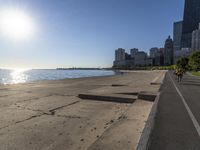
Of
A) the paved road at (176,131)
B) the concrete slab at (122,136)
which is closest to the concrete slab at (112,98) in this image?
the paved road at (176,131)

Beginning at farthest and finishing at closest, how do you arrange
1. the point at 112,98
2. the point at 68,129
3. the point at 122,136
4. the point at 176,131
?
1. the point at 112,98
2. the point at 68,129
3. the point at 176,131
4. the point at 122,136

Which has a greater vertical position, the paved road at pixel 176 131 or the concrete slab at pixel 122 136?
the paved road at pixel 176 131

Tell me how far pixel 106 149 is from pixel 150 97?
8.22m

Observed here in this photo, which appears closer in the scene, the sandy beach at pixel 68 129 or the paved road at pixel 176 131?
the paved road at pixel 176 131

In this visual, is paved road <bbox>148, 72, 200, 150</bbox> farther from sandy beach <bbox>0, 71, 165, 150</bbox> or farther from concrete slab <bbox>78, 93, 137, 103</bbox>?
concrete slab <bbox>78, 93, 137, 103</bbox>

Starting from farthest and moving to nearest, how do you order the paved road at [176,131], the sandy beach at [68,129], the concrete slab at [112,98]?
the concrete slab at [112,98]
the sandy beach at [68,129]
the paved road at [176,131]

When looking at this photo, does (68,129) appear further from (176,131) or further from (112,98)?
(112,98)

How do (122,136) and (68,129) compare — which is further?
(68,129)

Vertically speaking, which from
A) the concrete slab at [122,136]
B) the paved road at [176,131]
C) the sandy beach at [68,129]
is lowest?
the sandy beach at [68,129]

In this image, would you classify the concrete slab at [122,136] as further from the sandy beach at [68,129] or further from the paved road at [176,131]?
the paved road at [176,131]

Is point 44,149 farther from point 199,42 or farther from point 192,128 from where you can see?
point 199,42

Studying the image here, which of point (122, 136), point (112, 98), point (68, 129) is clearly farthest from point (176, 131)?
point (112, 98)

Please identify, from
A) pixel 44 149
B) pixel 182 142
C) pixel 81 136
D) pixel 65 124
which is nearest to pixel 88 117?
pixel 65 124

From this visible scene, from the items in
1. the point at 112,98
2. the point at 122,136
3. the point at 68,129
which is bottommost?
the point at 68,129
